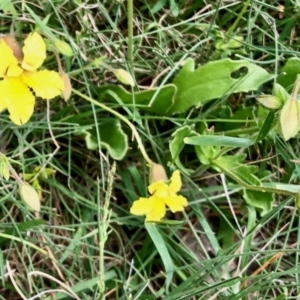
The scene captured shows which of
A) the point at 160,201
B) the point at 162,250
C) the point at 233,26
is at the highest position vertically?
the point at 233,26

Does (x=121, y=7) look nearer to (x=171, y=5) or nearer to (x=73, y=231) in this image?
(x=171, y=5)

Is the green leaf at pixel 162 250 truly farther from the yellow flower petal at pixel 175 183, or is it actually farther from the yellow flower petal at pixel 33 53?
the yellow flower petal at pixel 33 53

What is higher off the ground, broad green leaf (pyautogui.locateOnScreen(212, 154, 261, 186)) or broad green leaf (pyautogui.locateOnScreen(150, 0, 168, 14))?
broad green leaf (pyautogui.locateOnScreen(150, 0, 168, 14))

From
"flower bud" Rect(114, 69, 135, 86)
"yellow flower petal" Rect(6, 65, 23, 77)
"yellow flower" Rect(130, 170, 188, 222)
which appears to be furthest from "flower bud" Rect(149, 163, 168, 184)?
"yellow flower petal" Rect(6, 65, 23, 77)

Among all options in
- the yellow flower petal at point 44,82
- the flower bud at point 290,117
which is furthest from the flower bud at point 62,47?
the flower bud at point 290,117

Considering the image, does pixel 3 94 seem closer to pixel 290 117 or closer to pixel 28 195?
pixel 28 195

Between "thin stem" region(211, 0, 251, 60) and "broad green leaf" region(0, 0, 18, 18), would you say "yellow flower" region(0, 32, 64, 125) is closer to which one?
"broad green leaf" region(0, 0, 18, 18)

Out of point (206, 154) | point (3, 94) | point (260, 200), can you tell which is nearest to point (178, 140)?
point (206, 154)
